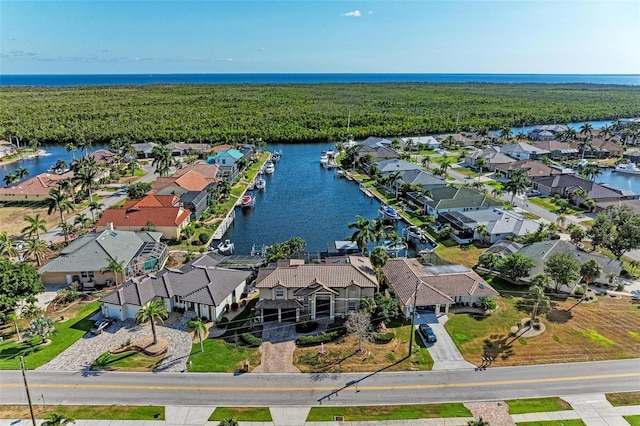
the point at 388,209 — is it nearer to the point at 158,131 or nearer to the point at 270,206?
the point at 270,206

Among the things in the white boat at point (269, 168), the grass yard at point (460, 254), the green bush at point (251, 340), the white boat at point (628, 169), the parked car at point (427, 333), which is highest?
the white boat at point (628, 169)

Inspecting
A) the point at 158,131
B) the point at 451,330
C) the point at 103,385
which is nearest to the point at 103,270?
the point at 103,385

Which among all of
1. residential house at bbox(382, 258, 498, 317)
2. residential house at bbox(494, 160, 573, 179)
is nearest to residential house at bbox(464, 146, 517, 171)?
residential house at bbox(494, 160, 573, 179)

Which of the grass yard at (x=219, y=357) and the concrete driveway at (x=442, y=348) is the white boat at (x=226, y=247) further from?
the concrete driveway at (x=442, y=348)

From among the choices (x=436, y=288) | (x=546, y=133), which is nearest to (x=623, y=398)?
(x=436, y=288)

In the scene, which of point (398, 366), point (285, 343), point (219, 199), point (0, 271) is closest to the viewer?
point (398, 366)

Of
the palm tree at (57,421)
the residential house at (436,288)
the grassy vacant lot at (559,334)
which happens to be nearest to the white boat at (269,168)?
the residential house at (436,288)
